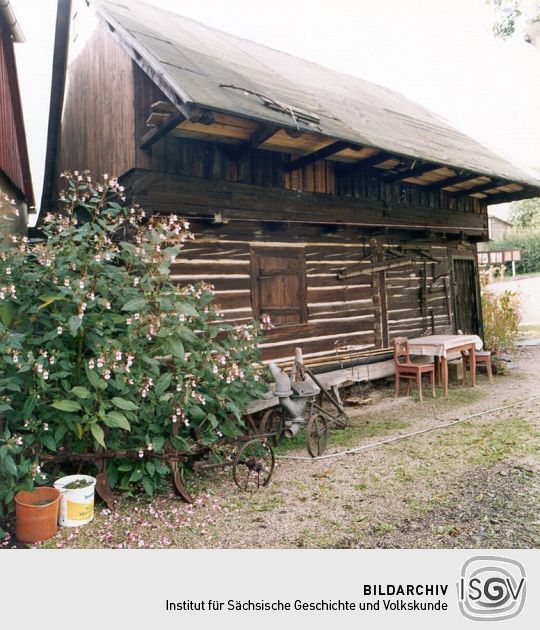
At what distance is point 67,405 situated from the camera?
3.24m

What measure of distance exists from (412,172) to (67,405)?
6381mm

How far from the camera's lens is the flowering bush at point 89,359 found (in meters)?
3.26

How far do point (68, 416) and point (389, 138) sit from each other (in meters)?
5.79

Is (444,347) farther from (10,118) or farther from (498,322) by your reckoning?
(10,118)

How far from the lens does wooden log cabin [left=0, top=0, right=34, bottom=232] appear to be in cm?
667

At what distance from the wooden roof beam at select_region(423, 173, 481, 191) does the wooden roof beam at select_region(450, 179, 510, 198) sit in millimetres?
796

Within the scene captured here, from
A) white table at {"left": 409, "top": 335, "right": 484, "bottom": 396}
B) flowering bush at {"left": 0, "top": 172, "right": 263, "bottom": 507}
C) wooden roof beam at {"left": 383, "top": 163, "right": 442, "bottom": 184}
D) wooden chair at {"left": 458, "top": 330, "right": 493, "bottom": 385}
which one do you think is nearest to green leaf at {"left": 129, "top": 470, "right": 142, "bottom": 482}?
flowering bush at {"left": 0, "top": 172, "right": 263, "bottom": 507}

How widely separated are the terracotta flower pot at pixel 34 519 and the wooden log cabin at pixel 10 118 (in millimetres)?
3889

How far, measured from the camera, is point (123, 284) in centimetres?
360

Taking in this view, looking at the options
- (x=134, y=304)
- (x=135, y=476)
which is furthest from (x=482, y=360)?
(x=134, y=304)

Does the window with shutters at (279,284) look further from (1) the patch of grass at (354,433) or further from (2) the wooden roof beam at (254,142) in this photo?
(1) the patch of grass at (354,433)

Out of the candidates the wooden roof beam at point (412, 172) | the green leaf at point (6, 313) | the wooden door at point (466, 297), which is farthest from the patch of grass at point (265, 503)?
the wooden door at point (466, 297)
